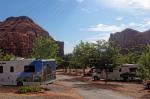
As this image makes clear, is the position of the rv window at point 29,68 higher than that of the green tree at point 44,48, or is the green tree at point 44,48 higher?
the green tree at point 44,48

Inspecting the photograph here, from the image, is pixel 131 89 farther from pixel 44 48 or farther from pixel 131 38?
pixel 131 38

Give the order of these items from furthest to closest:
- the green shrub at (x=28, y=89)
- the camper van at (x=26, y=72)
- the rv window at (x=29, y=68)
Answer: the rv window at (x=29, y=68) < the camper van at (x=26, y=72) < the green shrub at (x=28, y=89)

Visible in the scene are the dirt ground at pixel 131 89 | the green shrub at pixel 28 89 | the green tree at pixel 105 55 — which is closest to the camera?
the green shrub at pixel 28 89

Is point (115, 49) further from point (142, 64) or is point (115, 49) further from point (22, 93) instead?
point (22, 93)

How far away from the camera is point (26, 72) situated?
117ft

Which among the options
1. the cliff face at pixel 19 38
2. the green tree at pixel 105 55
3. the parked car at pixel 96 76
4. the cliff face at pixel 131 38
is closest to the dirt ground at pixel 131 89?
the green tree at pixel 105 55

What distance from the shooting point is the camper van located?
34.9 meters

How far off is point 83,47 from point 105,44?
29837 millimetres

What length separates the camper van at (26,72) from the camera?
34.9m

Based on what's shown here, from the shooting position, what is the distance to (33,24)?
523 ft

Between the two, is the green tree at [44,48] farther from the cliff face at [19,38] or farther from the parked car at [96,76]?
the cliff face at [19,38]

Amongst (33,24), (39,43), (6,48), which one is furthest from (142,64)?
(33,24)

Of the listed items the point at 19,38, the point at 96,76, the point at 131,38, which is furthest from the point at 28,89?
the point at 131,38

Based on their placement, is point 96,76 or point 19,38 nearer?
point 96,76
